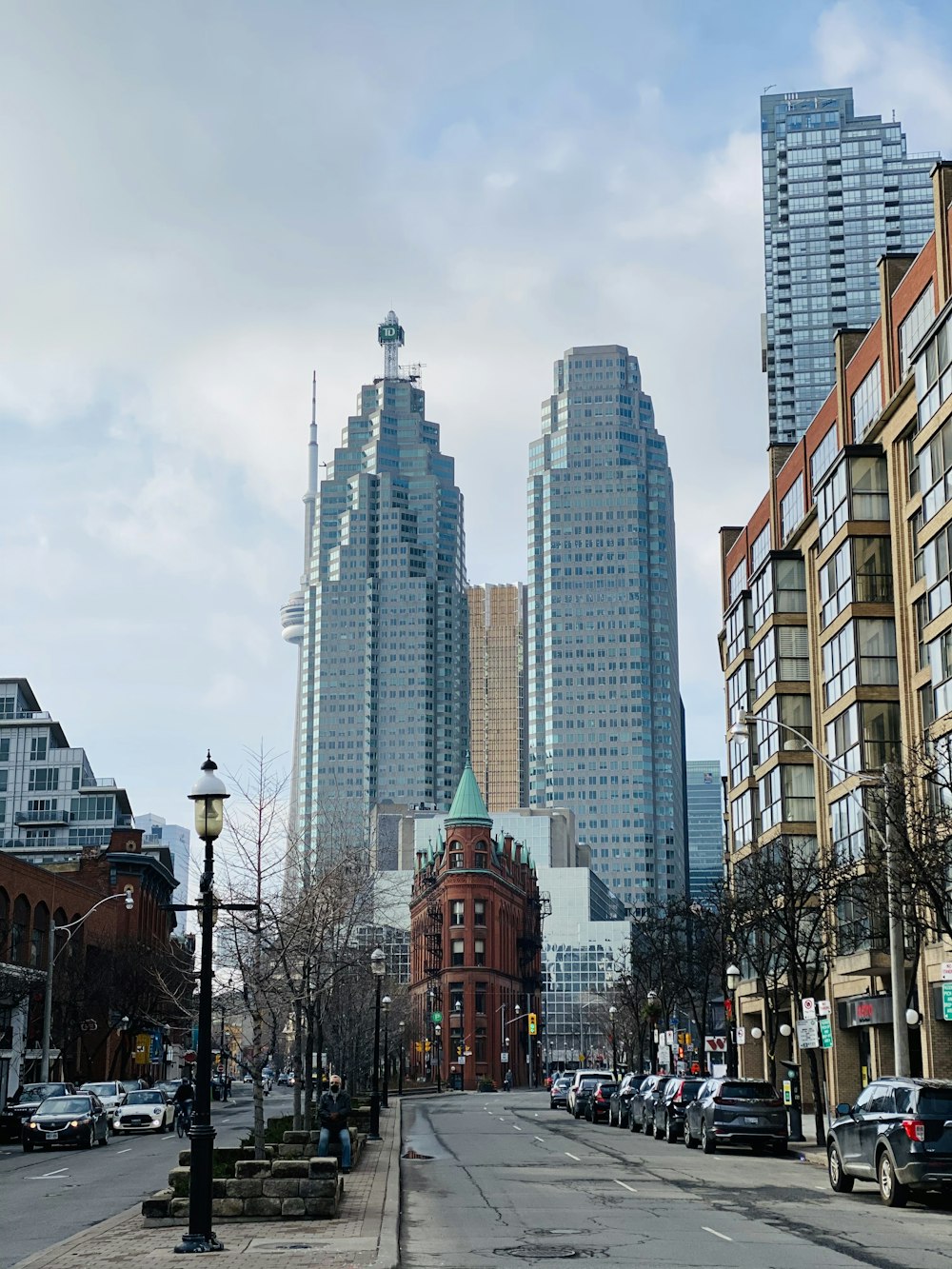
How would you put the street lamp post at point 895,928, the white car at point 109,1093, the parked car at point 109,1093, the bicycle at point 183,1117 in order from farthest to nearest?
the parked car at point 109,1093, the white car at point 109,1093, the bicycle at point 183,1117, the street lamp post at point 895,928

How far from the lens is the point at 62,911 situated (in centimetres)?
8944

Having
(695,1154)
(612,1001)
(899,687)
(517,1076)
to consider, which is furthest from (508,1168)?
(517,1076)

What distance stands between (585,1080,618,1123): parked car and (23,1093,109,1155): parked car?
2106cm

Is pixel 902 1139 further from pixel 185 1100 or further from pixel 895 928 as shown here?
pixel 185 1100

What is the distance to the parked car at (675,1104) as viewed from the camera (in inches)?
1657

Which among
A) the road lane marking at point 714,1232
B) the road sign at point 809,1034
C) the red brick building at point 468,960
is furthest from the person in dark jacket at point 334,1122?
the red brick building at point 468,960

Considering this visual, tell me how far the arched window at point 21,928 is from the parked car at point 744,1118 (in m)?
49.2

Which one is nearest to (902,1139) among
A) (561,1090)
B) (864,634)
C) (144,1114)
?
(864,634)

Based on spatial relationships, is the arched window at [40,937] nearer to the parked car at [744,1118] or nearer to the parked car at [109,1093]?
the parked car at [109,1093]

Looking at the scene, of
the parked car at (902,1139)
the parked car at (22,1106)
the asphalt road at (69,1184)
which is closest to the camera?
the asphalt road at (69,1184)

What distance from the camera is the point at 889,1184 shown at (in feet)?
76.4

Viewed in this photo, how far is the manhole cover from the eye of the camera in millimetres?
16922

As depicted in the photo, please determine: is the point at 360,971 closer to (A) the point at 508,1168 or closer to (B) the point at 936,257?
(A) the point at 508,1168

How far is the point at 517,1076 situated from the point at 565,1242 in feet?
460
